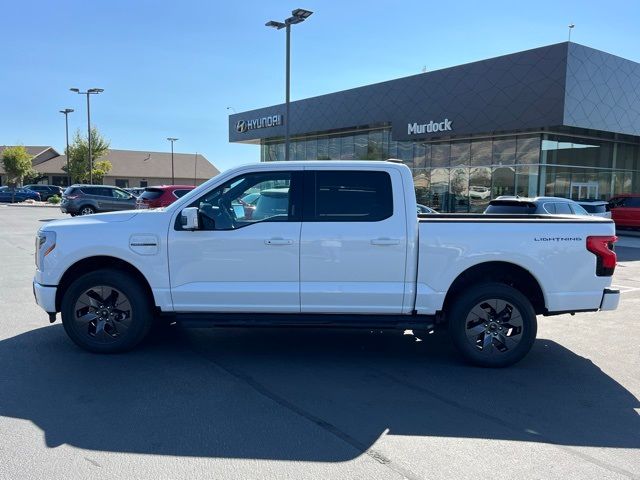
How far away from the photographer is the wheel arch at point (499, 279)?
5609mm

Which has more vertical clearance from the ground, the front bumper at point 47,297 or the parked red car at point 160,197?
the parked red car at point 160,197

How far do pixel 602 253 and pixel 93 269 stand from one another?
16.9ft

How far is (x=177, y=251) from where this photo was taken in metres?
5.45

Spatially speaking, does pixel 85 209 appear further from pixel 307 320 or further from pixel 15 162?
pixel 15 162

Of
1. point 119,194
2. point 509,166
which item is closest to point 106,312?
point 119,194

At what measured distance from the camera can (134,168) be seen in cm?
7369

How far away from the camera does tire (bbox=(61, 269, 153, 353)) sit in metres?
5.56

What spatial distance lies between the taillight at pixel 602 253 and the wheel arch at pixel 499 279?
23.8 inches

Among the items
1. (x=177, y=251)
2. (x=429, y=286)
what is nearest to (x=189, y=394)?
(x=177, y=251)

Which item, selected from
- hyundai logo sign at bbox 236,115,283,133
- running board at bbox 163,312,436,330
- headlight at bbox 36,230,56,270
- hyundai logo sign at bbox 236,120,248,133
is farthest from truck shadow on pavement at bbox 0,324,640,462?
hyundai logo sign at bbox 236,120,248,133

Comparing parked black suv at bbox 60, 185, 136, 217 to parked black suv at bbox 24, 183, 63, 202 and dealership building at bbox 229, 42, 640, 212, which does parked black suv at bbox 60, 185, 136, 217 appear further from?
parked black suv at bbox 24, 183, 63, 202

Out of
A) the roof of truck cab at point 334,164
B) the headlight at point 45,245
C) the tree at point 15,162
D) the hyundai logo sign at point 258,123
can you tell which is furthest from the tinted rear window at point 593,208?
the tree at point 15,162

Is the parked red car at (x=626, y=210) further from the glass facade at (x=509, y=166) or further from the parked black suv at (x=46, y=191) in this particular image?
the parked black suv at (x=46, y=191)

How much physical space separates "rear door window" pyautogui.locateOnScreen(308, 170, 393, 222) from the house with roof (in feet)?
224
